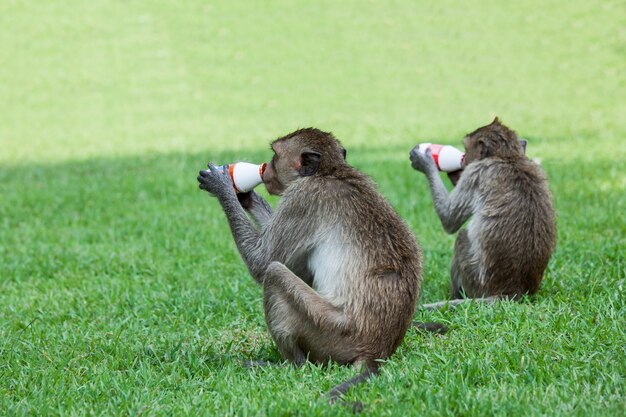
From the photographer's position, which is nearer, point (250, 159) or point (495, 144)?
point (495, 144)

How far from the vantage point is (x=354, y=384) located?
4.79m

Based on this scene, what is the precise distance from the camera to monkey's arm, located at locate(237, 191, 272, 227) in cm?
629

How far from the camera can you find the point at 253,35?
25.2 metres

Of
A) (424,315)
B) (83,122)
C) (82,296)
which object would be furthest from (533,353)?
(83,122)

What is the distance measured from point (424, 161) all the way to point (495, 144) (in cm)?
69

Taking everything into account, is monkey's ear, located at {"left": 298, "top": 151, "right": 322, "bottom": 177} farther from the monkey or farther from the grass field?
the monkey

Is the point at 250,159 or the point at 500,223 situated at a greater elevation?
the point at 250,159

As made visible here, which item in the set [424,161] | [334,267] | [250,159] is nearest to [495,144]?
[424,161]

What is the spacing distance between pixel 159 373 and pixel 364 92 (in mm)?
16117

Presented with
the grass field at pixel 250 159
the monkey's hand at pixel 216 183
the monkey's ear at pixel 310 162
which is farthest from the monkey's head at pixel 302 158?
Answer: the grass field at pixel 250 159

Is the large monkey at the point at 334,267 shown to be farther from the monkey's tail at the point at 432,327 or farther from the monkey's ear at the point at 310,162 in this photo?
the monkey's tail at the point at 432,327

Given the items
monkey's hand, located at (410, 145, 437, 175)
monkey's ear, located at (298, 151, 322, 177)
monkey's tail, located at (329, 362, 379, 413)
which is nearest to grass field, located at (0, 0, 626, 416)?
monkey's tail, located at (329, 362, 379, 413)

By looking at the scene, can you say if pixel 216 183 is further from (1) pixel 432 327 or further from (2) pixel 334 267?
(1) pixel 432 327

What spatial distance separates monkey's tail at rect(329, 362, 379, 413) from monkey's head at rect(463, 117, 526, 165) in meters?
2.51
